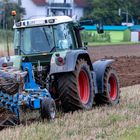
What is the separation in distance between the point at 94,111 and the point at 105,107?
91 centimetres

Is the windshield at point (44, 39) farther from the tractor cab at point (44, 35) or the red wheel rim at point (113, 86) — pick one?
the red wheel rim at point (113, 86)

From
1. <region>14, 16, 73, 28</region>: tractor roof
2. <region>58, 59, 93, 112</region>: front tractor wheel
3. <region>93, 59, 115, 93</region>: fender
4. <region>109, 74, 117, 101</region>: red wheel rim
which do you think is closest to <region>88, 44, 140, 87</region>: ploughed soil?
<region>109, 74, 117, 101</region>: red wheel rim

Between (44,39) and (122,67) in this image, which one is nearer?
(44,39)

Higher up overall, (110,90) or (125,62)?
(110,90)

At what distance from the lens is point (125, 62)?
83.5 feet

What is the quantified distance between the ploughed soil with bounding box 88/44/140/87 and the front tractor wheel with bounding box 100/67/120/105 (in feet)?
16.6

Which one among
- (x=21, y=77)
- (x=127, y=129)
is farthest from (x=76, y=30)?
(x=127, y=129)

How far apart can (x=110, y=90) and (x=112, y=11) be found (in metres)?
60.0

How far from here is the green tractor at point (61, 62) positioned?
10828 millimetres

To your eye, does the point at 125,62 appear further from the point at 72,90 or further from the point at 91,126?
the point at 91,126

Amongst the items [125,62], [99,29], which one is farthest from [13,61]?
[125,62]

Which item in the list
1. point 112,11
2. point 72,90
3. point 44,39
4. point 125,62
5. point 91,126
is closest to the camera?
point 91,126

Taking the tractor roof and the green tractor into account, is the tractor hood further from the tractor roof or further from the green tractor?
the tractor roof

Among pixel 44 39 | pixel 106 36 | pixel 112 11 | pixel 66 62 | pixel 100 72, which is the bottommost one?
pixel 106 36
